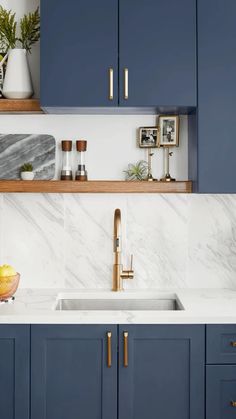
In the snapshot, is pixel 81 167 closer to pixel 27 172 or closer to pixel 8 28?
pixel 27 172

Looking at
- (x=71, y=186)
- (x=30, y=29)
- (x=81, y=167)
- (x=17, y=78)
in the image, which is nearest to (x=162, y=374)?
(x=71, y=186)

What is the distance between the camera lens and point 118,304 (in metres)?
3.10

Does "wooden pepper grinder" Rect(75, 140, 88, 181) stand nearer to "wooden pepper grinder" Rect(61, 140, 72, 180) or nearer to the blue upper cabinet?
"wooden pepper grinder" Rect(61, 140, 72, 180)

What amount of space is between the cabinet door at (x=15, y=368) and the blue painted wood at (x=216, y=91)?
3.70 feet

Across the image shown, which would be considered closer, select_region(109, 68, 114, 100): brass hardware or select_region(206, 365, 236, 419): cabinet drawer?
select_region(206, 365, 236, 419): cabinet drawer

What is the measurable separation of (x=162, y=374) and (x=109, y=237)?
88 centimetres

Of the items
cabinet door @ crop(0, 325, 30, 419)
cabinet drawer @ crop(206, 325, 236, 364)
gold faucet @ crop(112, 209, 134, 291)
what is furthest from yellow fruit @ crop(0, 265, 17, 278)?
cabinet drawer @ crop(206, 325, 236, 364)

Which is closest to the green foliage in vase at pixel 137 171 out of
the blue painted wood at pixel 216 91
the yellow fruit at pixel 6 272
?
the blue painted wood at pixel 216 91

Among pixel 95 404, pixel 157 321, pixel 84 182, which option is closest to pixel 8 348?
pixel 95 404

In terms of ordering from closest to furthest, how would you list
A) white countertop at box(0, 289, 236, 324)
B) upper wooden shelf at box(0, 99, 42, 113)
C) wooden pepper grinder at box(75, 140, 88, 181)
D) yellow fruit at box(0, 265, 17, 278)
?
1. white countertop at box(0, 289, 236, 324)
2. yellow fruit at box(0, 265, 17, 278)
3. upper wooden shelf at box(0, 99, 42, 113)
4. wooden pepper grinder at box(75, 140, 88, 181)

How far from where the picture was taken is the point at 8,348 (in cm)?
262

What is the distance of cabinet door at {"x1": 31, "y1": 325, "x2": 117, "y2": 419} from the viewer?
261 centimetres

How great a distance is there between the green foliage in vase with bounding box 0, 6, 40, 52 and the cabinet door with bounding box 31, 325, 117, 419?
1555 mm

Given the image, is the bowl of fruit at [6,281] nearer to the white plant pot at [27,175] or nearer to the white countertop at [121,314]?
the white countertop at [121,314]
